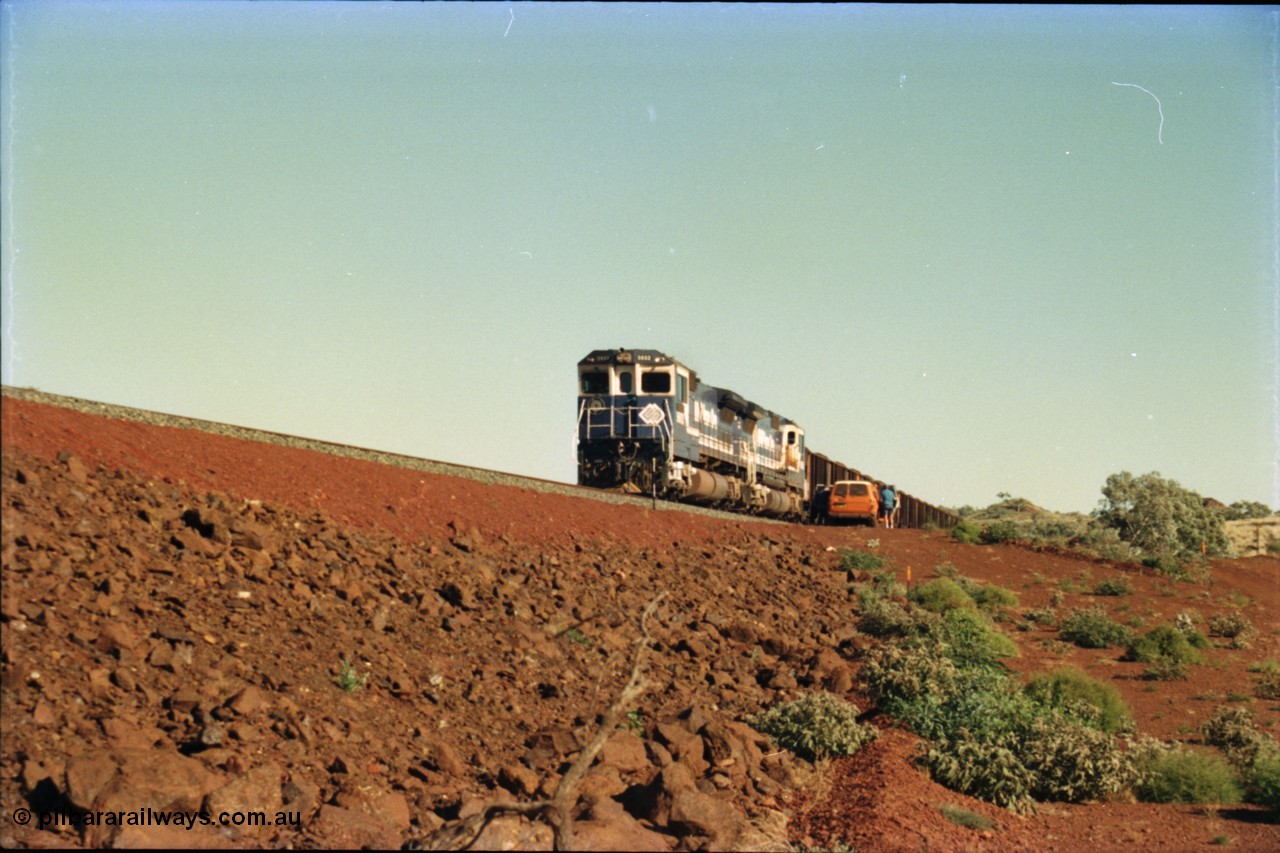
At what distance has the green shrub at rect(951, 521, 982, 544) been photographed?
122ft

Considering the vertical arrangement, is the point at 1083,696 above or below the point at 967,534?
below

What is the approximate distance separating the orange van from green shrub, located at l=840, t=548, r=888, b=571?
42.0 ft

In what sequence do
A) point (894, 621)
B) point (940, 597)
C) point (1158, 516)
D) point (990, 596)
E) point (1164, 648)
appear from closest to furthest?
point (894, 621) < point (1164, 648) < point (940, 597) < point (990, 596) < point (1158, 516)

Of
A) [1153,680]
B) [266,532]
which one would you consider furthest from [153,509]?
[1153,680]

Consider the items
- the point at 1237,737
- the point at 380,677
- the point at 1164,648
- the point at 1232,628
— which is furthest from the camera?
the point at 1232,628

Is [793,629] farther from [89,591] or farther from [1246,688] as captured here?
[89,591]

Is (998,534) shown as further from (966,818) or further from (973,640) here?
(966,818)

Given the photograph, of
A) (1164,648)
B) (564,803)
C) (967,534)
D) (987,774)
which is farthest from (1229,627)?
(564,803)

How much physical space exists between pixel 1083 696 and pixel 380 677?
11.5 meters

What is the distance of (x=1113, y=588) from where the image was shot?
99.2 feet

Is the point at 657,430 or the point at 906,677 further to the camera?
the point at 657,430

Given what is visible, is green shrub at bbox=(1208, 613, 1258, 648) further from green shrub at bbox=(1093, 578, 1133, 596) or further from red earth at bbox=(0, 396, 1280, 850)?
red earth at bbox=(0, 396, 1280, 850)

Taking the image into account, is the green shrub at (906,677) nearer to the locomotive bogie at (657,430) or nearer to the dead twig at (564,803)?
the dead twig at (564,803)

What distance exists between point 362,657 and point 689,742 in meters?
3.65
